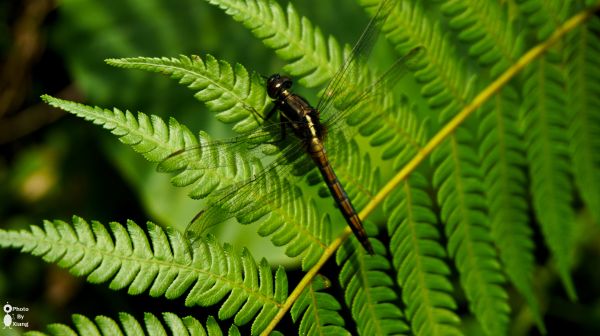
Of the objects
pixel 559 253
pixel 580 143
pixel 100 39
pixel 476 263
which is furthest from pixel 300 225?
pixel 100 39

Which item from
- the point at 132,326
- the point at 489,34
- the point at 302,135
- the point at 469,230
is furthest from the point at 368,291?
the point at 489,34

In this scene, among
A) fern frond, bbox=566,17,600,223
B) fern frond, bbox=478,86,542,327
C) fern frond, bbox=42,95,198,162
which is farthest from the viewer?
fern frond, bbox=566,17,600,223

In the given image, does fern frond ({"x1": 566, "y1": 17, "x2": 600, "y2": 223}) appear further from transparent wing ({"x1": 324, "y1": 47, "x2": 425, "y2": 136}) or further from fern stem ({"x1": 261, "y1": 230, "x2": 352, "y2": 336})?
fern stem ({"x1": 261, "y1": 230, "x2": 352, "y2": 336})

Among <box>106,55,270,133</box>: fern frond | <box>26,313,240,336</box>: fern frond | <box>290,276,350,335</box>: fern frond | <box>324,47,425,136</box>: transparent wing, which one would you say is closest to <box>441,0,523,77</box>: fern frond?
<box>324,47,425,136</box>: transparent wing

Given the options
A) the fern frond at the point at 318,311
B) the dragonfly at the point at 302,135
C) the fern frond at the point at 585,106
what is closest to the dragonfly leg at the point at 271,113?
the dragonfly at the point at 302,135

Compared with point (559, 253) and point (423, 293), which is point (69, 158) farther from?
point (559, 253)
